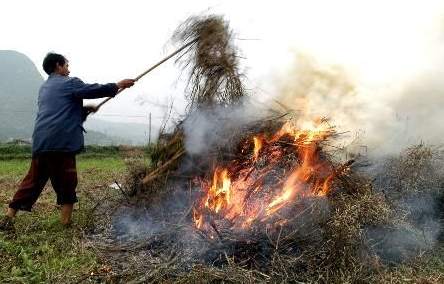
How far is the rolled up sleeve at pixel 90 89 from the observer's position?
5688 mm

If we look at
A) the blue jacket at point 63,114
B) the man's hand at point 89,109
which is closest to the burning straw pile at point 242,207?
the man's hand at point 89,109

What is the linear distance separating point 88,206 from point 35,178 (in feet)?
4.07

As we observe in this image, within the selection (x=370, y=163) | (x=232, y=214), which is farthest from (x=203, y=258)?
(x=370, y=163)

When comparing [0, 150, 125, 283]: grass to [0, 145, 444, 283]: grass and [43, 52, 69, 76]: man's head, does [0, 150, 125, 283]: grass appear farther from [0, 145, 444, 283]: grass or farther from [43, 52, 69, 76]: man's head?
[43, 52, 69, 76]: man's head

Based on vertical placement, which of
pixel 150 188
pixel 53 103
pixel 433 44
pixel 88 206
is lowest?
pixel 88 206

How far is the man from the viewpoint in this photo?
5.64 meters

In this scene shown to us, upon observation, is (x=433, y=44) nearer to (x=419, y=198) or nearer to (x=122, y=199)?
(x=419, y=198)

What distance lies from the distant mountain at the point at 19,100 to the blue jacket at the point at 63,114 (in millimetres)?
57963

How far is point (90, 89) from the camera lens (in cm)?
568

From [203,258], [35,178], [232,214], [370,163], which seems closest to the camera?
[203,258]

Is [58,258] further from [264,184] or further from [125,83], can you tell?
[264,184]

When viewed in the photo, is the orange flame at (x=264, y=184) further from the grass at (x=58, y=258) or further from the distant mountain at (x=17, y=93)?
the distant mountain at (x=17, y=93)

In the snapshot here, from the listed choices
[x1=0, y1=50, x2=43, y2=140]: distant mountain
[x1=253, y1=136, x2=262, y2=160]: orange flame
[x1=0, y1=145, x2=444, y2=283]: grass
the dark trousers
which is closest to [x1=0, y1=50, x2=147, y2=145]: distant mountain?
[x1=0, y1=50, x2=43, y2=140]: distant mountain

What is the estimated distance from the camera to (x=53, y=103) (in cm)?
571
